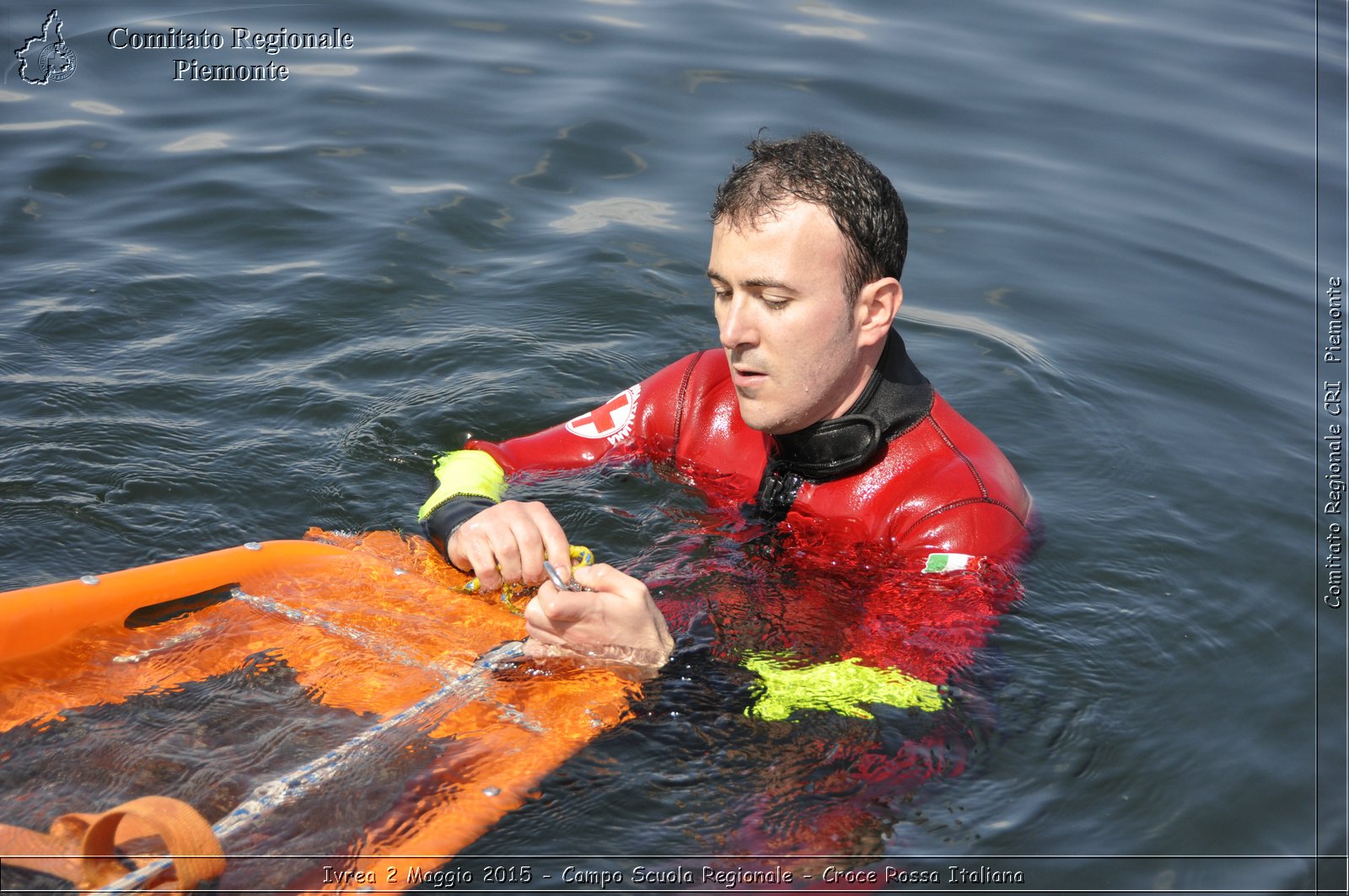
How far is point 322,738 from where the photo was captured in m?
2.74

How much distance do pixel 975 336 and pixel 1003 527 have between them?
2632mm

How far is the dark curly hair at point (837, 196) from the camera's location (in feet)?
10.6

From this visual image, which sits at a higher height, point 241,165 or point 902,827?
point 241,165

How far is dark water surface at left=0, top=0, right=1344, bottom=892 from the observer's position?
3230 millimetres

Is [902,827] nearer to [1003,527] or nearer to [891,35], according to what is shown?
[1003,527]

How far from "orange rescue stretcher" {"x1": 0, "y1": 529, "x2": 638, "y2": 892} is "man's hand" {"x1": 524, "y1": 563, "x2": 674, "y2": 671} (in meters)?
0.14

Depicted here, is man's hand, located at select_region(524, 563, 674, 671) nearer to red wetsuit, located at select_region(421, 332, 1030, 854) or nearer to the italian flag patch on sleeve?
red wetsuit, located at select_region(421, 332, 1030, 854)

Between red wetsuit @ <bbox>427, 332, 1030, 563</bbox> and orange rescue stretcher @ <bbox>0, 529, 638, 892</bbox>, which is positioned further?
red wetsuit @ <bbox>427, 332, 1030, 563</bbox>

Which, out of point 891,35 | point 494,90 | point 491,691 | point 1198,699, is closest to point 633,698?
point 491,691

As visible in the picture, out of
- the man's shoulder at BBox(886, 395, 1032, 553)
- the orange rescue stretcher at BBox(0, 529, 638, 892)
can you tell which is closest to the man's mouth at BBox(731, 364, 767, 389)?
the man's shoulder at BBox(886, 395, 1032, 553)

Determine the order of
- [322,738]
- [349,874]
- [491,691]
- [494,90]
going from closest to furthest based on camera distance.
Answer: [349,874] → [322,738] → [491,691] → [494,90]

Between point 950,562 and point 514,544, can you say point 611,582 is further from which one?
point 950,562

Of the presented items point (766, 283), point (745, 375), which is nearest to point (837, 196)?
point (766, 283)

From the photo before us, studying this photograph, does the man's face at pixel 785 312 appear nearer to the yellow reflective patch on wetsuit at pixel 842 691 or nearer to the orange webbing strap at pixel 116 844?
the yellow reflective patch on wetsuit at pixel 842 691
